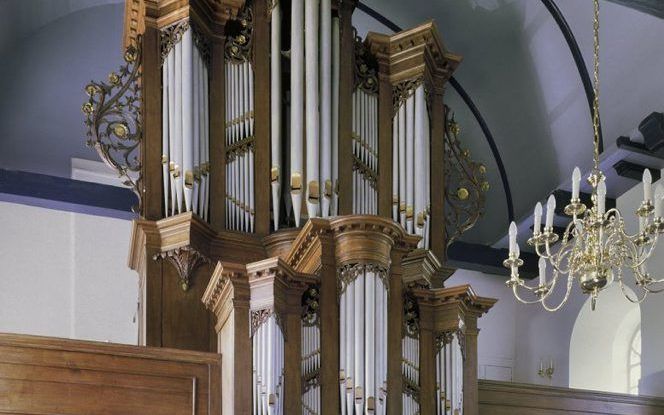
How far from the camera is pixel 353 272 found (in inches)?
383

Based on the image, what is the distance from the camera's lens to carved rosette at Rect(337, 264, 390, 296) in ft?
31.9

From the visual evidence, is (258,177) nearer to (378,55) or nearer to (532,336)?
(378,55)

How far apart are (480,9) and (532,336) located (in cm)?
368

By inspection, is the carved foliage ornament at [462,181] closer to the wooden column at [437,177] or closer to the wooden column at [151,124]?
the wooden column at [437,177]

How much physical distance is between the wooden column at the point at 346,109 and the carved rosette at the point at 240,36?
851 mm

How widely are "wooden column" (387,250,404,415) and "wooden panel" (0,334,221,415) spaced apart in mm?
1236

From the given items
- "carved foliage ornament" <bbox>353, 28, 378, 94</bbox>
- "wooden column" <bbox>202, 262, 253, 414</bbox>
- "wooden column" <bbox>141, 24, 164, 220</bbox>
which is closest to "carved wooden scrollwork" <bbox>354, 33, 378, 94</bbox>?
"carved foliage ornament" <bbox>353, 28, 378, 94</bbox>

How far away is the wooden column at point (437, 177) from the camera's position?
12.1 metres

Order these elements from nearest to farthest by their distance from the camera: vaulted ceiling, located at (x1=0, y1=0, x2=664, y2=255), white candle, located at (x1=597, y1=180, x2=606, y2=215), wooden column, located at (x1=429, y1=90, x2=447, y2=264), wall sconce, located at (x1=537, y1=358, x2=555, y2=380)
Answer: white candle, located at (x1=597, y1=180, x2=606, y2=215)
wooden column, located at (x1=429, y1=90, x2=447, y2=264)
vaulted ceiling, located at (x1=0, y1=0, x2=664, y2=255)
wall sconce, located at (x1=537, y1=358, x2=555, y2=380)

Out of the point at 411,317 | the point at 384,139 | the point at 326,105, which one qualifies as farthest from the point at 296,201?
the point at 411,317

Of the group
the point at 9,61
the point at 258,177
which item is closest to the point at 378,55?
the point at 258,177

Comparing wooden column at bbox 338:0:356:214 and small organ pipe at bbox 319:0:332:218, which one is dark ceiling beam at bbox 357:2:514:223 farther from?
small organ pipe at bbox 319:0:332:218

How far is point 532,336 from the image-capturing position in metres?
15.1

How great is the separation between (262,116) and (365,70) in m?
1.25
